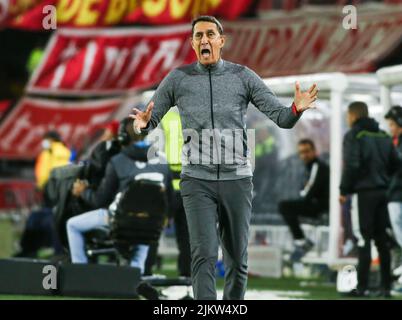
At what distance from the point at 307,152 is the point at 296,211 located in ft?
2.38

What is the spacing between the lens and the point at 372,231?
12.4m

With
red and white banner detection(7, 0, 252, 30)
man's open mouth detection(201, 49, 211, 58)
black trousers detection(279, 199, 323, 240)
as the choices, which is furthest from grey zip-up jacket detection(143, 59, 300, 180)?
red and white banner detection(7, 0, 252, 30)

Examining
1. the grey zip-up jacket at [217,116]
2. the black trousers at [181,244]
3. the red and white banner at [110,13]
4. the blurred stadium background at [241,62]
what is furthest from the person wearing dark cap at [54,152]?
the red and white banner at [110,13]

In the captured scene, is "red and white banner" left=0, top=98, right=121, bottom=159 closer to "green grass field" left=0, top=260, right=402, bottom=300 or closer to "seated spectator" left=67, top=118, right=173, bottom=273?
"green grass field" left=0, top=260, right=402, bottom=300

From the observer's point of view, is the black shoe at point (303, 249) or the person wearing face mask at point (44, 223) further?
the person wearing face mask at point (44, 223)

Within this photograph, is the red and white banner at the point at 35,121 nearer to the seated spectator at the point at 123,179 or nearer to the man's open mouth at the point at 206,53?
the seated spectator at the point at 123,179

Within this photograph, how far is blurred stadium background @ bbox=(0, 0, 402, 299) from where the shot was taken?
14547 mm

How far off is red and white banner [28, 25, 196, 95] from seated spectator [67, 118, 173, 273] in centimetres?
1465

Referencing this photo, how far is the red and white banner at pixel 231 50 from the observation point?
21125mm

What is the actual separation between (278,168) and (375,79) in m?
2.28

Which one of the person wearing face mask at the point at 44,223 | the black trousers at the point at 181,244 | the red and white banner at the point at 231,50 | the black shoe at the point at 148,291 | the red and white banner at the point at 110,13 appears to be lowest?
the black shoe at the point at 148,291

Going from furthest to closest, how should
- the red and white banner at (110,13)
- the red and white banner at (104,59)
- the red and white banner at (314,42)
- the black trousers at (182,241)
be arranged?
the red and white banner at (104,59)
the red and white banner at (110,13)
the red and white banner at (314,42)
the black trousers at (182,241)

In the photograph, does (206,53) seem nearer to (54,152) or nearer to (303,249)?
(303,249)

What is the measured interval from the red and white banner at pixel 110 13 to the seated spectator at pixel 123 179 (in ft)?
46.2
